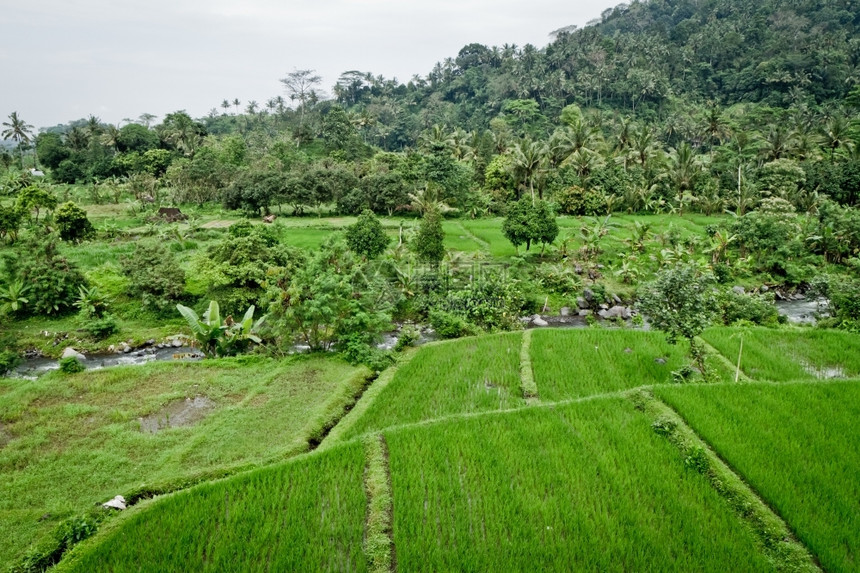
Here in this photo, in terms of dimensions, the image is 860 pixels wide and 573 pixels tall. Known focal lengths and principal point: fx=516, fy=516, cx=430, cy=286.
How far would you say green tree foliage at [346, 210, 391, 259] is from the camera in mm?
17578

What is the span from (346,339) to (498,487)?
19.2 ft

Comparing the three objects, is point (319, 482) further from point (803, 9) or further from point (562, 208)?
point (803, 9)

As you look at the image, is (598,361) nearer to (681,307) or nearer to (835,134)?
(681,307)

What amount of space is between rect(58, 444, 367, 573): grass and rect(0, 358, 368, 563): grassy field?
0.93 metres

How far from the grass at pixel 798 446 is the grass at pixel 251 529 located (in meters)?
4.34

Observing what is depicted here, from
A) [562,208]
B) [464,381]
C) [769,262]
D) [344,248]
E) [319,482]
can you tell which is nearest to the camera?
[319,482]

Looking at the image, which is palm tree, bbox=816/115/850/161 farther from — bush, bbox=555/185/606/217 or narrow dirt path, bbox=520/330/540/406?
narrow dirt path, bbox=520/330/540/406

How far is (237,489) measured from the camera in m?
5.96

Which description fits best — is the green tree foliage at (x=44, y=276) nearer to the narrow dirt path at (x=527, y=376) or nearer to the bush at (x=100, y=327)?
the bush at (x=100, y=327)

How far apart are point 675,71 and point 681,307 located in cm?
6253

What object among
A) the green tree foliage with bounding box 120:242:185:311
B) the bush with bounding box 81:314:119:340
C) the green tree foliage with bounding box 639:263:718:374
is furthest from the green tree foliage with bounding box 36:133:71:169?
the green tree foliage with bounding box 639:263:718:374

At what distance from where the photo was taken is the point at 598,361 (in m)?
9.80

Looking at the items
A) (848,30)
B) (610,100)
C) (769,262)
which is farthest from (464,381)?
(848,30)

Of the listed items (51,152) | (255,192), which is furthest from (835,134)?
(51,152)
